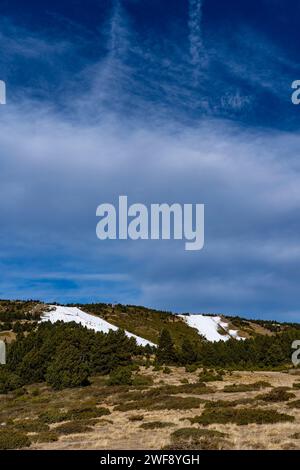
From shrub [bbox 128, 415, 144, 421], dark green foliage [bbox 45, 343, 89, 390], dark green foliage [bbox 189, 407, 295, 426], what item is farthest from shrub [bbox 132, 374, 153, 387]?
dark green foliage [bbox 189, 407, 295, 426]

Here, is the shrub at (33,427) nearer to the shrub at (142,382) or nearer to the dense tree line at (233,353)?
the shrub at (142,382)

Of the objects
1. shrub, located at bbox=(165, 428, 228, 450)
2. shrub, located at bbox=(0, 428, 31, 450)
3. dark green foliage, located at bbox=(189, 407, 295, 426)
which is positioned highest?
shrub, located at bbox=(165, 428, 228, 450)

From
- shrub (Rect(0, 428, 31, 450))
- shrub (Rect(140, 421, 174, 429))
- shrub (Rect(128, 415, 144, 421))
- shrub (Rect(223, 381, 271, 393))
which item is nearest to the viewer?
shrub (Rect(0, 428, 31, 450))

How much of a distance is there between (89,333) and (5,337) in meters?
44.4

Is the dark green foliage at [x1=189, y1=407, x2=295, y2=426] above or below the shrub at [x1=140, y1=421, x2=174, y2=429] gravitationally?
above

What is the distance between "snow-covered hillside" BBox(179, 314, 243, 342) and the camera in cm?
16050

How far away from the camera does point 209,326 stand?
171375 millimetres

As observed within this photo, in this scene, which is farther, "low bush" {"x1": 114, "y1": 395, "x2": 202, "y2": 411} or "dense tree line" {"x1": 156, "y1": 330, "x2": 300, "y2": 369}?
"dense tree line" {"x1": 156, "y1": 330, "x2": 300, "y2": 369}

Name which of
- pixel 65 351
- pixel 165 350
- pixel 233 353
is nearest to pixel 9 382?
pixel 65 351

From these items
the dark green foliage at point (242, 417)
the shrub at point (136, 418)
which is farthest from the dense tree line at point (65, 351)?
the dark green foliage at point (242, 417)

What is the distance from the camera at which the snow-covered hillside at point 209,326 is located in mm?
160500

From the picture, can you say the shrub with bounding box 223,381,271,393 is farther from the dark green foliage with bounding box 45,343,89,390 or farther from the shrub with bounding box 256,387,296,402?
the dark green foliage with bounding box 45,343,89,390
